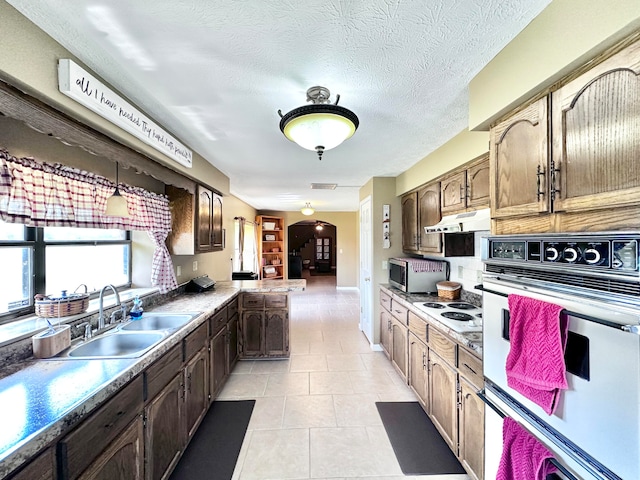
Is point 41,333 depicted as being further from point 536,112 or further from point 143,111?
point 536,112

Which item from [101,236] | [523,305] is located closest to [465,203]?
[523,305]

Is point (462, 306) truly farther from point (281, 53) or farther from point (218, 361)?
point (281, 53)

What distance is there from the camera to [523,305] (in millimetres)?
1139

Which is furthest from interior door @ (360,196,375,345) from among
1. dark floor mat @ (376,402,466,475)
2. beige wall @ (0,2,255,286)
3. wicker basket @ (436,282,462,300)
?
beige wall @ (0,2,255,286)

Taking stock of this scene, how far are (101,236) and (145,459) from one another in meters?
1.83

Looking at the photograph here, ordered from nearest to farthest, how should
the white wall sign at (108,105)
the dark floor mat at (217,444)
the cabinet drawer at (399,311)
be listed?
the white wall sign at (108,105)
the dark floor mat at (217,444)
the cabinet drawer at (399,311)

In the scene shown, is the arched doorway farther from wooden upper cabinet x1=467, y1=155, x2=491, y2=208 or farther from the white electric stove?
wooden upper cabinet x1=467, y1=155, x2=491, y2=208

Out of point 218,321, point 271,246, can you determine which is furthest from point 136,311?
point 271,246

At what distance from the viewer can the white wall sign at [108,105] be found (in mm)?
1323

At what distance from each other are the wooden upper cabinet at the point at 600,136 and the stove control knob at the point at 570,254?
16 centimetres

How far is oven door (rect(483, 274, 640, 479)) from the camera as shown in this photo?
0.80 meters

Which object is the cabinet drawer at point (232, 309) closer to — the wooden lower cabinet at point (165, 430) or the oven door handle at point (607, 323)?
the wooden lower cabinet at point (165, 430)

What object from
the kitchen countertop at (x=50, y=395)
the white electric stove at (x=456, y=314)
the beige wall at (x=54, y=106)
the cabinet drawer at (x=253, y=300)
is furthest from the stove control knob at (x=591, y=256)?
the cabinet drawer at (x=253, y=300)

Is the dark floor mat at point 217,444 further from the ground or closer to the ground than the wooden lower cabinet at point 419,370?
closer to the ground
